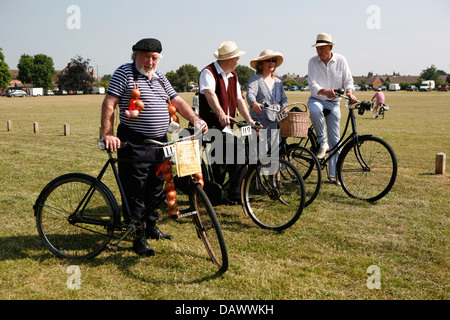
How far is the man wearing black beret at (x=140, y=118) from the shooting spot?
12.8ft

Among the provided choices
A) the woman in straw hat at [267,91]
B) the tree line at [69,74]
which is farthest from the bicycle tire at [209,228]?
the tree line at [69,74]

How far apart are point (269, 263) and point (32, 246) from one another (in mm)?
2647

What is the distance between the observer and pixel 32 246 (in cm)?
439

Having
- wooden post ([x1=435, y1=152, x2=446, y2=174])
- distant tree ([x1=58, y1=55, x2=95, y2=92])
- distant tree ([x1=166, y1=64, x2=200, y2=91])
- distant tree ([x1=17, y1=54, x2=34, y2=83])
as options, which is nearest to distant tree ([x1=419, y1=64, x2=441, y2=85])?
distant tree ([x1=166, y1=64, x2=200, y2=91])

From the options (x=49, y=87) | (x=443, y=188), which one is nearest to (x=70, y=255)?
(x=443, y=188)

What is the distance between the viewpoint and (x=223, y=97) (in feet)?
17.3

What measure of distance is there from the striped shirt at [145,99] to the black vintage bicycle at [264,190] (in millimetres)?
762

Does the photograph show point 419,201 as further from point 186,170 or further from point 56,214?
point 56,214

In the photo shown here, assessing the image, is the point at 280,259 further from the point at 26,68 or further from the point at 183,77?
the point at 183,77

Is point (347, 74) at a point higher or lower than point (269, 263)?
higher

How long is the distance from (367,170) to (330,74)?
5.85ft

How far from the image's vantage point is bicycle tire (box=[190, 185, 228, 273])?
3.59 m

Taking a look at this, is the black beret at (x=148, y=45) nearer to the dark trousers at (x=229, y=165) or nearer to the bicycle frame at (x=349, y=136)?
the dark trousers at (x=229, y=165)
